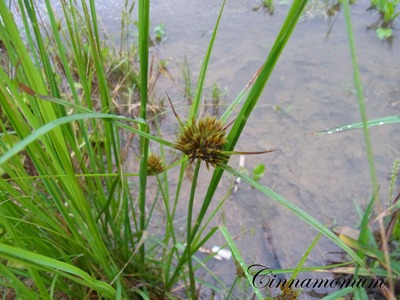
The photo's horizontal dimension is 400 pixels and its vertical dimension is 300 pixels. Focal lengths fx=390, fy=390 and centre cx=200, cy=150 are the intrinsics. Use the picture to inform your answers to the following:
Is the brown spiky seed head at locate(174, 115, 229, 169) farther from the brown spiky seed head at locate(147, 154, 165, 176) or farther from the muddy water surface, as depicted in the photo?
the muddy water surface

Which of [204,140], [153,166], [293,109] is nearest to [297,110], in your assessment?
[293,109]

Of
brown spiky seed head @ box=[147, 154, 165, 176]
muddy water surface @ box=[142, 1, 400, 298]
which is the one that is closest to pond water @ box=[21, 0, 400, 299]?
muddy water surface @ box=[142, 1, 400, 298]

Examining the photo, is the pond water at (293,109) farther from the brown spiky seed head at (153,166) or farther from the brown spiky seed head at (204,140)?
the brown spiky seed head at (204,140)

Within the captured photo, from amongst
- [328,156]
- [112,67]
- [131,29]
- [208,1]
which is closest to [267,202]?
[328,156]

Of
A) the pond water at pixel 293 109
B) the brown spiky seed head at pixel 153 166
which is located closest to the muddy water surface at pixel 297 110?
the pond water at pixel 293 109

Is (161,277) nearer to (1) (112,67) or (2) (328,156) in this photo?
(2) (328,156)

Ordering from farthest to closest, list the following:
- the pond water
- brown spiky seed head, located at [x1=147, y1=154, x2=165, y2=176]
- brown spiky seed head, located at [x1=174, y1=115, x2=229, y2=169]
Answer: the pond water < brown spiky seed head, located at [x1=147, y1=154, x2=165, y2=176] < brown spiky seed head, located at [x1=174, y1=115, x2=229, y2=169]
